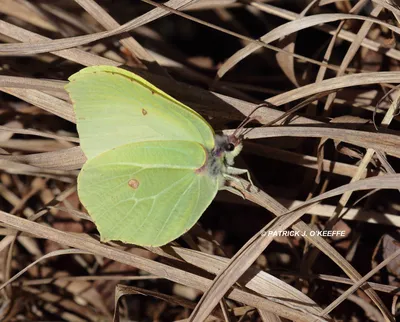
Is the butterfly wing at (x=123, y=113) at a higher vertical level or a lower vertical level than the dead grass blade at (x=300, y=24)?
lower

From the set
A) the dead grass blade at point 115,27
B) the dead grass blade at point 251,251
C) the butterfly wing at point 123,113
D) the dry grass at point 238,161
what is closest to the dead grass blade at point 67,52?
the dry grass at point 238,161

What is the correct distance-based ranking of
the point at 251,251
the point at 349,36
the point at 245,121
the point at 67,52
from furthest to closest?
the point at 349,36 → the point at 67,52 → the point at 245,121 → the point at 251,251

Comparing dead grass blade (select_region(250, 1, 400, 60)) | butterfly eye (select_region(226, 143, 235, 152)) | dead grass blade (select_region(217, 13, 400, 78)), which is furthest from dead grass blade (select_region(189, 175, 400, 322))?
dead grass blade (select_region(250, 1, 400, 60))

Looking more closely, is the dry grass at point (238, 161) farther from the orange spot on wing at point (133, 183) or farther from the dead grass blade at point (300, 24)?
the orange spot on wing at point (133, 183)

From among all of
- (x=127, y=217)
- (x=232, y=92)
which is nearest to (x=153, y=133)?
(x=127, y=217)

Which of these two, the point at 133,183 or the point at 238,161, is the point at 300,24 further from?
the point at 133,183

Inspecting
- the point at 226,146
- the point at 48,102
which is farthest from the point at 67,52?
the point at 226,146

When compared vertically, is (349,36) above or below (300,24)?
above
